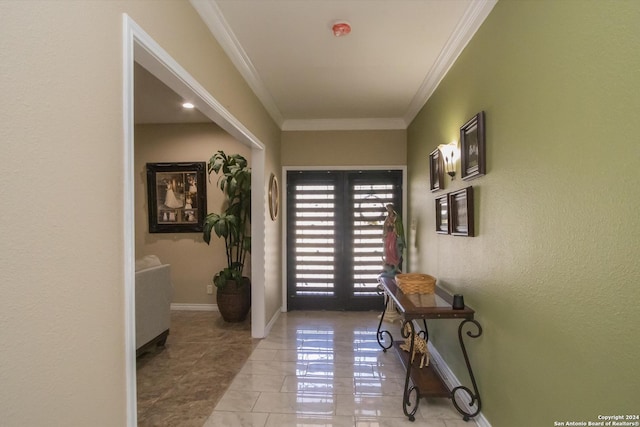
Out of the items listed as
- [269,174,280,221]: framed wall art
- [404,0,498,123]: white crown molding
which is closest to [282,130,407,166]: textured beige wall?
[269,174,280,221]: framed wall art

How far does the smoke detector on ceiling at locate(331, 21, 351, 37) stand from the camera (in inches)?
96.3

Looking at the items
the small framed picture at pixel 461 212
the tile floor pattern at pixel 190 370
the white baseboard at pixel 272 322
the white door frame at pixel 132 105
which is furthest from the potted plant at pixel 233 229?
the small framed picture at pixel 461 212

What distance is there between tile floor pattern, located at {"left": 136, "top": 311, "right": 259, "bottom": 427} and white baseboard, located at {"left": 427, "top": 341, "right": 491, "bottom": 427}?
185 centimetres

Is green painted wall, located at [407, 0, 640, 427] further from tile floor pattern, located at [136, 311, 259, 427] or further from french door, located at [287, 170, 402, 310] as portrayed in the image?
french door, located at [287, 170, 402, 310]

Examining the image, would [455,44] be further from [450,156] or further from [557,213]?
[557,213]

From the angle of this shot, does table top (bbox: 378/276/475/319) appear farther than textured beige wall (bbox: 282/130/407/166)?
No

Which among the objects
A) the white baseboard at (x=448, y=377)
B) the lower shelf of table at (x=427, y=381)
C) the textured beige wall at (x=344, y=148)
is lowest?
the white baseboard at (x=448, y=377)

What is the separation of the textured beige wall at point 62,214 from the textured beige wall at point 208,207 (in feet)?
12.3

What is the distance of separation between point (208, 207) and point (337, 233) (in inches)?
78.4

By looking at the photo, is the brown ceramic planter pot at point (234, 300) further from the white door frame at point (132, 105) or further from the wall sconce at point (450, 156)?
the wall sconce at point (450, 156)

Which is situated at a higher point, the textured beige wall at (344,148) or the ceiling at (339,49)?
the ceiling at (339,49)

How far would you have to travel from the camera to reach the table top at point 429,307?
2287 millimetres

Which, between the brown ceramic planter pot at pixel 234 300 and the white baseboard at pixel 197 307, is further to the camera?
the white baseboard at pixel 197 307

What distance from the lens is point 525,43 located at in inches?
67.2
